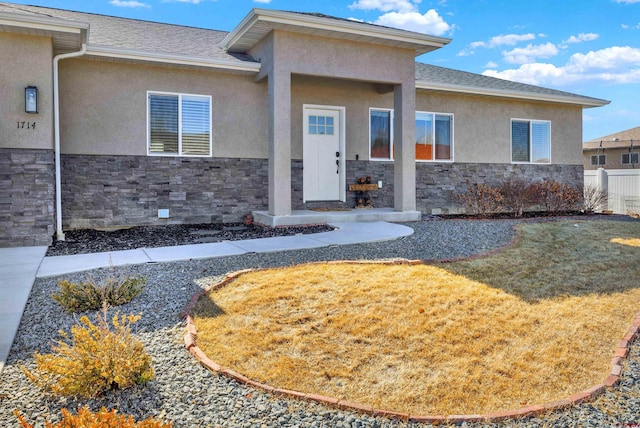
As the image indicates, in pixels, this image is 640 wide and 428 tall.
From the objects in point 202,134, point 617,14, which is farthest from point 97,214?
point 617,14

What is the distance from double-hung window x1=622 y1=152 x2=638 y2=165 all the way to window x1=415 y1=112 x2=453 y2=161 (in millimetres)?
18929

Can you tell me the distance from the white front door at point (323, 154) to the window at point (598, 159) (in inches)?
894

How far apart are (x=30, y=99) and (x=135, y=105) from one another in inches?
76.8

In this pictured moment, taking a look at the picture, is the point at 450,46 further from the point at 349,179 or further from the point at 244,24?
the point at 244,24

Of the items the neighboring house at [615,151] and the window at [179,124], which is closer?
the window at [179,124]

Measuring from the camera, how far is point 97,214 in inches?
362

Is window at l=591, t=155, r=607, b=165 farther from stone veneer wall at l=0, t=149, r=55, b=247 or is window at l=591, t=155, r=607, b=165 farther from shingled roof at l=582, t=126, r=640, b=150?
stone veneer wall at l=0, t=149, r=55, b=247

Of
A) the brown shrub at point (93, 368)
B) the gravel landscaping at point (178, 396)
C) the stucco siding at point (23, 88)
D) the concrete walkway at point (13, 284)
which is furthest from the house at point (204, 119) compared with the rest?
the brown shrub at point (93, 368)

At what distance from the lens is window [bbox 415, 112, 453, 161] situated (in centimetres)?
1246

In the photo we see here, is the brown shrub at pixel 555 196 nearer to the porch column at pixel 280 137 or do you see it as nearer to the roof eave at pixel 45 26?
the porch column at pixel 280 137

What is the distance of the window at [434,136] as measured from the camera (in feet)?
40.9

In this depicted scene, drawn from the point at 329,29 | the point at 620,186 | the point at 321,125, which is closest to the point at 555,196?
the point at 620,186

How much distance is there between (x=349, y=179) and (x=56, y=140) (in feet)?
20.2

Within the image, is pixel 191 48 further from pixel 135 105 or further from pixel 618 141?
pixel 618 141
